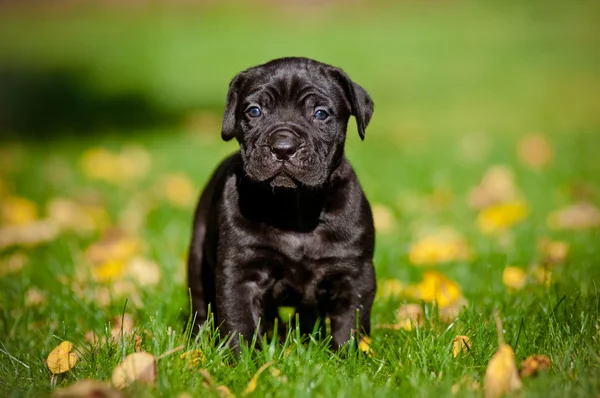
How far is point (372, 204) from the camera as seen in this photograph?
21.3ft

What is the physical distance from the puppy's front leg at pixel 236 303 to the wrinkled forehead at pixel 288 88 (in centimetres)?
82

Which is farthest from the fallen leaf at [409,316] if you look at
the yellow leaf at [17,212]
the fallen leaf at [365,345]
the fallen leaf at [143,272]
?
the yellow leaf at [17,212]

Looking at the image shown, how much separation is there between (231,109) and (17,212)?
325 cm

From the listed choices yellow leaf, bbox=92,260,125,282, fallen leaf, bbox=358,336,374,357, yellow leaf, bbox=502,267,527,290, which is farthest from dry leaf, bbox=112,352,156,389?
yellow leaf, bbox=502,267,527,290

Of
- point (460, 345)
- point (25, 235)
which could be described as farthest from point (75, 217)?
point (460, 345)

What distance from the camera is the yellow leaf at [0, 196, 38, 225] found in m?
6.36

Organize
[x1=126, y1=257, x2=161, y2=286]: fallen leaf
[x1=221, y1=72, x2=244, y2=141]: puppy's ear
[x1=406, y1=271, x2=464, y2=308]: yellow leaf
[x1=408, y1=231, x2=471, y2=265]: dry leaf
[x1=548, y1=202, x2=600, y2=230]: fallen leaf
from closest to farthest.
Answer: [x1=221, y1=72, x2=244, y2=141]: puppy's ear, [x1=406, y1=271, x2=464, y2=308]: yellow leaf, [x1=126, y1=257, x2=161, y2=286]: fallen leaf, [x1=408, y1=231, x2=471, y2=265]: dry leaf, [x1=548, y1=202, x2=600, y2=230]: fallen leaf

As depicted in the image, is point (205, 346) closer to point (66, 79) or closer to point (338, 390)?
point (338, 390)

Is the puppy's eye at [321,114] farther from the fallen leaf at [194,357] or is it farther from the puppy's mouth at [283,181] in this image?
the fallen leaf at [194,357]

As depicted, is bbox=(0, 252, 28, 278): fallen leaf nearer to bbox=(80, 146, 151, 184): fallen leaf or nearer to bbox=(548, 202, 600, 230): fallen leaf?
bbox=(80, 146, 151, 184): fallen leaf

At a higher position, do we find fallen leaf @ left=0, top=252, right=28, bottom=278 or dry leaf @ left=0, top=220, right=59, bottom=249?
dry leaf @ left=0, top=220, right=59, bottom=249

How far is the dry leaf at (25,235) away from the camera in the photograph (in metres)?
5.75

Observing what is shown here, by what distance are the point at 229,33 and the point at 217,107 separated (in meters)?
7.29

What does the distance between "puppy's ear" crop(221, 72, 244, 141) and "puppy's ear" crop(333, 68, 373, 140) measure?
1.56 feet
